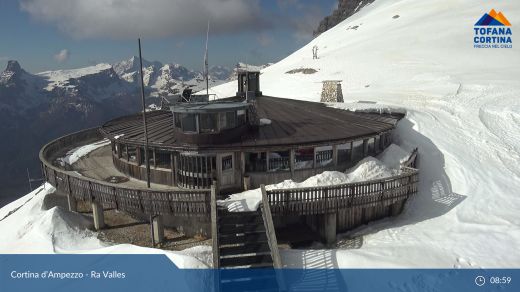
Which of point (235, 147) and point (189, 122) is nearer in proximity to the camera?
point (235, 147)

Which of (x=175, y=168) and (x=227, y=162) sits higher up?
(x=227, y=162)

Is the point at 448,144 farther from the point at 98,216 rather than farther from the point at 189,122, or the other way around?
the point at 98,216

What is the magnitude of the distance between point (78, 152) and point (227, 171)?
1373cm

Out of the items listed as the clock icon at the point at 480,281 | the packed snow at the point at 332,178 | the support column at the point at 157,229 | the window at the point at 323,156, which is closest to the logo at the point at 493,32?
the packed snow at the point at 332,178

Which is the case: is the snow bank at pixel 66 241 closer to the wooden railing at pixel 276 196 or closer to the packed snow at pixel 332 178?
the wooden railing at pixel 276 196

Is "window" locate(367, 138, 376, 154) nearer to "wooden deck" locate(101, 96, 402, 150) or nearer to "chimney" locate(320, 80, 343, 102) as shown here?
"wooden deck" locate(101, 96, 402, 150)

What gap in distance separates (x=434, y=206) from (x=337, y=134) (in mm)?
7264

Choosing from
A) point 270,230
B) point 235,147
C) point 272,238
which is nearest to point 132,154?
point 235,147

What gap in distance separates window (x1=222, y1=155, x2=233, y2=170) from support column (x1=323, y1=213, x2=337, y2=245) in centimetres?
548

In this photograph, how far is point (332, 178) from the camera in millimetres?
18250

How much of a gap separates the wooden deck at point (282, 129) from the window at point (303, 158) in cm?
91

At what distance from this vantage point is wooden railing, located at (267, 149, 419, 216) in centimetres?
1636

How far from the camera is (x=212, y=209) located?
15523 millimetres

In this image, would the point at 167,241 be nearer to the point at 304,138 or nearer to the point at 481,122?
the point at 304,138
